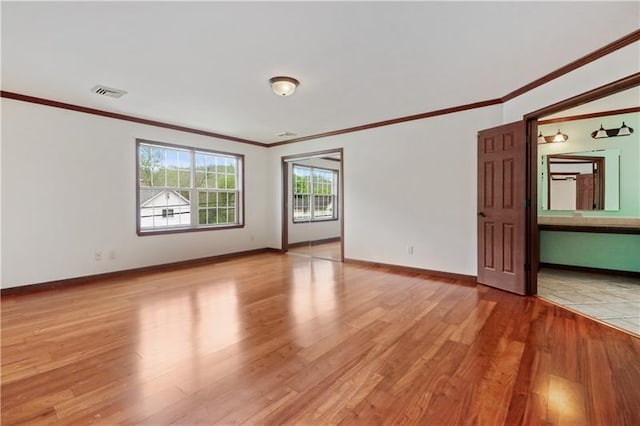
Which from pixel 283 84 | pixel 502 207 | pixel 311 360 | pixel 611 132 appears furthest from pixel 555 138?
pixel 311 360

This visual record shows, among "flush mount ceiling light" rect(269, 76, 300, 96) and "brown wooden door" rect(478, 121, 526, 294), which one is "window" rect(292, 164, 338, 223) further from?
"brown wooden door" rect(478, 121, 526, 294)

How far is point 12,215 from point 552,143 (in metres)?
7.71

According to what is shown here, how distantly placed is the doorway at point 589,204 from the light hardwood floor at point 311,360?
4.82ft

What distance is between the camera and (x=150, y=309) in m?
3.20

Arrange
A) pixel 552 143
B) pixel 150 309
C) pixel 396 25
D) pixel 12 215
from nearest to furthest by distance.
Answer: pixel 396 25, pixel 150 309, pixel 12 215, pixel 552 143

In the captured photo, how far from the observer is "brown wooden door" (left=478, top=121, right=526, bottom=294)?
3572 millimetres

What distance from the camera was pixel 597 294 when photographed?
3621 millimetres

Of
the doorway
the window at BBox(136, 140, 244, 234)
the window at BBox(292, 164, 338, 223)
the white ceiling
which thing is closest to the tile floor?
the doorway

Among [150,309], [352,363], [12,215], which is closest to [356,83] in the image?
[352,363]

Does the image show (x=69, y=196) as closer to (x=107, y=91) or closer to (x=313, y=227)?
(x=107, y=91)

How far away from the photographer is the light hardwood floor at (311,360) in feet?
5.40

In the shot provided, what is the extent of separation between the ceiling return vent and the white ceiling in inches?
3.5

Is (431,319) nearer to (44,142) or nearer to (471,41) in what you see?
(471,41)

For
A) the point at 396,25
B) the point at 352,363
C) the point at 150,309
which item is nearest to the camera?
the point at 352,363
